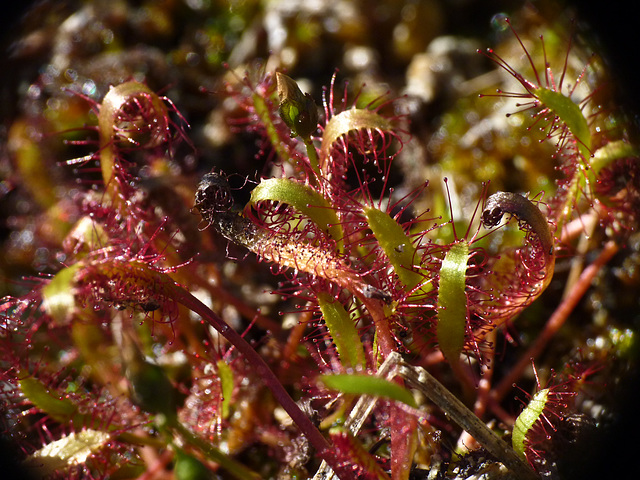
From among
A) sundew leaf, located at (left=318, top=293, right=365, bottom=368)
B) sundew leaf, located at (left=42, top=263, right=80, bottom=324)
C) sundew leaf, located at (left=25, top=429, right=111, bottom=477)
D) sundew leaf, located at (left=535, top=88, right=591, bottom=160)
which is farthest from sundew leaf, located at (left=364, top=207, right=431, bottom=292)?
sundew leaf, located at (left=25, top=429, right=111, bottom=477)

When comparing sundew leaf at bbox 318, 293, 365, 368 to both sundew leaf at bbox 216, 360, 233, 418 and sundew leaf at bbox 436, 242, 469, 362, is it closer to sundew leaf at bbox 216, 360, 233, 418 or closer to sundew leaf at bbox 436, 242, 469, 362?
sundew leaf at bbox 436, 242, 469, 362

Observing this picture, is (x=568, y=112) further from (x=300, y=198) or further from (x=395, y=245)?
(x=300, y=198)

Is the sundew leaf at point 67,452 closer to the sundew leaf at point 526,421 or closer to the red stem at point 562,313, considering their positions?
the sundew leaf at point 526,421

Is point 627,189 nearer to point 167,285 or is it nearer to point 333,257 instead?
point 333,257

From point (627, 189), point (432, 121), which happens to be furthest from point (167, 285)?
point (432, 121)

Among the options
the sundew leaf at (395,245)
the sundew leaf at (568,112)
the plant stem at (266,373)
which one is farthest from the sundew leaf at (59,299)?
the sundew leaf at (568,112)

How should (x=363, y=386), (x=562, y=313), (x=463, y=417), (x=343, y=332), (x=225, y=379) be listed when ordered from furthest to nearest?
(x=562, y=313)
(x=225, y=379)
(x=343, y=332)
(x=463, y=417)
(x=363, y=386)

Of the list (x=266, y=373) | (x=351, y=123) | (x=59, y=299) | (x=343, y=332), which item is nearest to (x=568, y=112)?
(x=351, y=123)

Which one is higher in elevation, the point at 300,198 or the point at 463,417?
the point at 300,198
